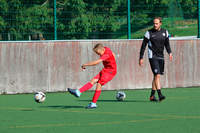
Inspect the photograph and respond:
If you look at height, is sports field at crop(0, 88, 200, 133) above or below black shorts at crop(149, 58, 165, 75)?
below

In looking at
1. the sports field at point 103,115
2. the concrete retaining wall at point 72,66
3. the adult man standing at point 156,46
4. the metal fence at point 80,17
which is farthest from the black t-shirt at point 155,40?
the concrete retaining wall at point 72,66

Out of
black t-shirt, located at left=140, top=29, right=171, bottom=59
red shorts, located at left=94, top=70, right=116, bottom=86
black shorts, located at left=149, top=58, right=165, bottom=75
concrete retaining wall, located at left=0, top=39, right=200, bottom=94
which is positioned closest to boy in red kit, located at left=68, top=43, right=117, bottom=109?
red shorts, located at left=94, top=70, right=116, bottom=86

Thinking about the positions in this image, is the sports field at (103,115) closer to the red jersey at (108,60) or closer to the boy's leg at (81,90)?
the boy's leg at (81,90)

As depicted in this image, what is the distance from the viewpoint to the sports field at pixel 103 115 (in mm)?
8039

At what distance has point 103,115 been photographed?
9703 millimetres

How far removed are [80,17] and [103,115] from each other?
6.62 meters

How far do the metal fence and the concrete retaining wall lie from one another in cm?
33

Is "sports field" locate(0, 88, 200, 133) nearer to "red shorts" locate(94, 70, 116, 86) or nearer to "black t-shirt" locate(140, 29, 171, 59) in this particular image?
"red shorts" locate(94, 70, 116, 86)

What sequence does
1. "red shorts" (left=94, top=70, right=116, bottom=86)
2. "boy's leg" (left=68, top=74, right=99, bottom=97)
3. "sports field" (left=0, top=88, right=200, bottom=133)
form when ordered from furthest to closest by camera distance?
"red shorts" (left=94, top=70, right=116, bottom=86) < "boy's leg" (left=68, top=74, right=99, bottom=97) < "sports field" (left=0, top=88, right=200, bottom=133)

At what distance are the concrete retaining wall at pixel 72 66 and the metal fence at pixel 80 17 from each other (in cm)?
33

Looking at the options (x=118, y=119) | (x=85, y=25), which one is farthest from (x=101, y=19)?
(x=118, y=119)

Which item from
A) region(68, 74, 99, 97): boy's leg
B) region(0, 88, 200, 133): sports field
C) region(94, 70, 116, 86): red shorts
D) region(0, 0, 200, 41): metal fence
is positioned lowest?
region(0, 88, 200, 133): sports field

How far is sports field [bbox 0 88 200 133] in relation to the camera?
8.04 metres

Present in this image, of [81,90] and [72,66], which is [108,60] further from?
[72,66]
